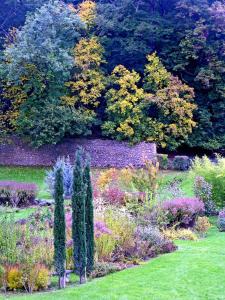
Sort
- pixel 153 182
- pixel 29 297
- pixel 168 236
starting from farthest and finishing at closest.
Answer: pixel 153 182 → pixel 168 236 → pixel 29 297

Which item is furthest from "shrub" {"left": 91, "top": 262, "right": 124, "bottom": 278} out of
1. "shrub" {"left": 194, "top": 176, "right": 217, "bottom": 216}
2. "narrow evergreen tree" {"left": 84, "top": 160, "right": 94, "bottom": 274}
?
"shrub" {"left": 194, "top": 176, "right": 217, "bottom": 216}

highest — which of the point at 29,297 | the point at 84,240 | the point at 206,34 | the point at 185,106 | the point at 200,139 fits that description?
the point at 206,34

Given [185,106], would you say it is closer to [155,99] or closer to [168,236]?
[155,99]

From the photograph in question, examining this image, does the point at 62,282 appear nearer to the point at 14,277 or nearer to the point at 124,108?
the point at 14,277

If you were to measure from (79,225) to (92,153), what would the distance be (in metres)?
20.6

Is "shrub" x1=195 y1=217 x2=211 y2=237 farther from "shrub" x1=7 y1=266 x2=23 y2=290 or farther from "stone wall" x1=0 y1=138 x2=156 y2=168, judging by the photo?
"stone wall" x1=0 y1=138 x2=156 y2=168

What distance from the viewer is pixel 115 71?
95.5ft

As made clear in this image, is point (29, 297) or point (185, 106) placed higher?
point (185, 106)

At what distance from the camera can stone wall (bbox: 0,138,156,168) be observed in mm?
27844

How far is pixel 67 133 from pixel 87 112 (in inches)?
74.2

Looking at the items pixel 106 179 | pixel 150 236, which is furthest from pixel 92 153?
pixel 150 236

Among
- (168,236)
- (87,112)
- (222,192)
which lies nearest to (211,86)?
(87,112)

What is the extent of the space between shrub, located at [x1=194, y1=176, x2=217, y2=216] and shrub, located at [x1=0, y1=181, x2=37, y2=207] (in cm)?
588

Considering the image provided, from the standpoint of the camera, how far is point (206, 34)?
97.5 ft
